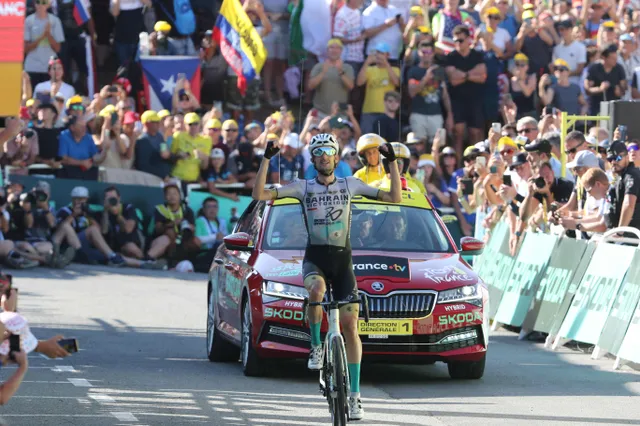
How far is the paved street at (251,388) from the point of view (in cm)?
1052

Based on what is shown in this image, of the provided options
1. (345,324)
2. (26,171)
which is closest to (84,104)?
(26,171)

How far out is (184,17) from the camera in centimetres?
2595

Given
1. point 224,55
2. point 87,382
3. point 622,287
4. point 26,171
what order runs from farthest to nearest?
point 224,55
point 26,171
point 622,287
point 87,382

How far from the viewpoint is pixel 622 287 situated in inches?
570

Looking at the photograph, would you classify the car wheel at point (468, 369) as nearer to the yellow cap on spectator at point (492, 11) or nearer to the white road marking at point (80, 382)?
the white road marking at point (80, 382)

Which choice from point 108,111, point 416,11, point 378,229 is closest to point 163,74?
point 108,111

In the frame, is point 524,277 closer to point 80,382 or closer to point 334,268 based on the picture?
point 80,382

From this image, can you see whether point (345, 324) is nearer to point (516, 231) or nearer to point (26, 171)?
point (516, 231)

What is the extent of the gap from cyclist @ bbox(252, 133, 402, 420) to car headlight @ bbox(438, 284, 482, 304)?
213 cm

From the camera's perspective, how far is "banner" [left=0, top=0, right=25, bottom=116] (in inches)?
542

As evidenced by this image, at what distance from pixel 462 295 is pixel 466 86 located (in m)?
13.6

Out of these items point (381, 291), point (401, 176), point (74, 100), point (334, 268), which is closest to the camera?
point (334, 268)

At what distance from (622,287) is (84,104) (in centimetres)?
1229

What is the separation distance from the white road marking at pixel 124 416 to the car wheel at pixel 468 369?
3.53 m
